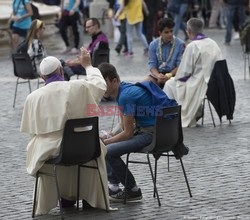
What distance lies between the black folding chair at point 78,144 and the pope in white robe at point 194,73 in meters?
4.55

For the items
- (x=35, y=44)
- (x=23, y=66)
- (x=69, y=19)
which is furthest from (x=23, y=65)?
(x=69, y=19)

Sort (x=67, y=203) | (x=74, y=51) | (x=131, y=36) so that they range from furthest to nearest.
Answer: (x=74, y=51), (x=131, y=36), (x=67, y=203)

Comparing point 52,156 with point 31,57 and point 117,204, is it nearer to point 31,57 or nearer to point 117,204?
point 117,204

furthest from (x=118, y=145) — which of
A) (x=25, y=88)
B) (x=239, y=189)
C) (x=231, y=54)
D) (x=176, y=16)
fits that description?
(x=176, y=16)

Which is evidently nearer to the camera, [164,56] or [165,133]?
[165,133]

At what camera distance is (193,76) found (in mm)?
12617

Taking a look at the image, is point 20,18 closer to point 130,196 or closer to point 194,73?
point 194,73

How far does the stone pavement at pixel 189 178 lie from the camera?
816 cm

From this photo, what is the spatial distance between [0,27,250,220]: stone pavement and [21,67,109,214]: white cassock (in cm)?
19

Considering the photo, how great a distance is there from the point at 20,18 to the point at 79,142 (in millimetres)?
12718

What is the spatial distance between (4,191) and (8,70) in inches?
396

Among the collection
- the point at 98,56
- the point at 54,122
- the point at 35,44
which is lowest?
the point at 98,56

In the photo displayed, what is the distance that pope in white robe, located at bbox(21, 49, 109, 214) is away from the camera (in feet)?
26.0

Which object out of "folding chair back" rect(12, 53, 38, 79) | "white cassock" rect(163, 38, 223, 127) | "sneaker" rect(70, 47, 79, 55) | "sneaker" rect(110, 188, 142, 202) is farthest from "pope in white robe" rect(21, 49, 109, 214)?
"sneaker" rect(70, 47, 79, 55)
